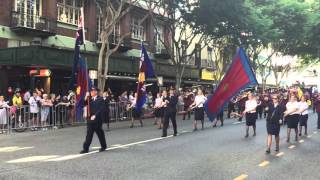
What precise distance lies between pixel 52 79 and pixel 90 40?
15.6 feet

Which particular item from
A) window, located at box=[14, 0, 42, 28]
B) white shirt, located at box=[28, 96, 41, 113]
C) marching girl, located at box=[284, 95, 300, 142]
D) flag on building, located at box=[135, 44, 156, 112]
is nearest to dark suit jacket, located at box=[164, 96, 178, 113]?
flag on building, located at box=[135, 44, 156, 112]

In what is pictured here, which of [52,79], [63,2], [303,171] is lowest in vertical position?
[303,171]

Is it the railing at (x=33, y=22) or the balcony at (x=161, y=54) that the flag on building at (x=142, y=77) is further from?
the balcony at (x=161, y=54)

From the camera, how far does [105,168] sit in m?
9.60

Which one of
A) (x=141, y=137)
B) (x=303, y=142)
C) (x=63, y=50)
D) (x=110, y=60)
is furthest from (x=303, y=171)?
(x=110, y=60)

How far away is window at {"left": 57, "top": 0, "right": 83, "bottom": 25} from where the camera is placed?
29.0 meters

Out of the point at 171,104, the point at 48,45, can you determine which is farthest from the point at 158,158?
the point at 48,45

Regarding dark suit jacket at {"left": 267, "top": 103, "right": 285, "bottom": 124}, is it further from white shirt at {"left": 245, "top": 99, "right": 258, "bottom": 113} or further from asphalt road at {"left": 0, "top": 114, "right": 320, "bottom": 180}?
white shirt at {"left": 245, "top": 99, "right": 258, "bottom": 113}

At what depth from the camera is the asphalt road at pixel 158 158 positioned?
9078 mm

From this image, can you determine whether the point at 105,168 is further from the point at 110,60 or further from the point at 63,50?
the point at 110,60

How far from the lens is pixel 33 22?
2648cm

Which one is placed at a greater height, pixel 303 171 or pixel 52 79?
pixel 52 79

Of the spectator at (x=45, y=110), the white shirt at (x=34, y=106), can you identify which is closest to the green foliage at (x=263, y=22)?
the spectator at (x=45, y=110)

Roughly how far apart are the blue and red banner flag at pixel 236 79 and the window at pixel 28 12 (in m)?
14.3
